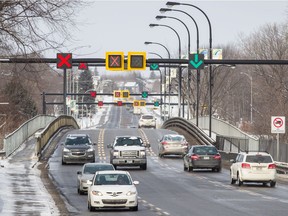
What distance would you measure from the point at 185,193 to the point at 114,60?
14685mm

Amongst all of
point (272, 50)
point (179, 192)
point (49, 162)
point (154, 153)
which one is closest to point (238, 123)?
point (272, 50)

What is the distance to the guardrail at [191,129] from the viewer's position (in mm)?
70613

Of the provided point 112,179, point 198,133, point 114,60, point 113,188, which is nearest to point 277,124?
point 114,60

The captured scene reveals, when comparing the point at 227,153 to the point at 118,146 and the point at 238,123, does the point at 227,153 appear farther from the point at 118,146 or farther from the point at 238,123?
the point at 238,123

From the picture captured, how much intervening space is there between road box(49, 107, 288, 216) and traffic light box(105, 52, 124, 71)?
603cm

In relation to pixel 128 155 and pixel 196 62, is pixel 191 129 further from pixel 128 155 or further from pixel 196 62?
pixel 196 62

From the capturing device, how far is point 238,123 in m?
170

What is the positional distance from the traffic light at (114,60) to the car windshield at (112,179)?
20566 millimetres

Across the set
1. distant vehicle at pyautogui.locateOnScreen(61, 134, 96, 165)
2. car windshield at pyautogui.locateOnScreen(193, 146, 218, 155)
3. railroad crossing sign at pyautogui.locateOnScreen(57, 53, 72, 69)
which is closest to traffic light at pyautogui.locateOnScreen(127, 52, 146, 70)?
railroad crossing sign at pyautogui.locateOnScreen(57, 53, 72, 69)

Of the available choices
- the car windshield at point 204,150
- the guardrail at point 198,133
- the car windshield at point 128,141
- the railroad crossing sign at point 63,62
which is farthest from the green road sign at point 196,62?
the railroad crossing sign at point 63,62

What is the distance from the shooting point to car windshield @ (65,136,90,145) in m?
57.4

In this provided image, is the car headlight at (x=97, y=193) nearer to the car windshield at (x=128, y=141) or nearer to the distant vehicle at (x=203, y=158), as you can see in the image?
the distant vehicle at (x=203, y=158)

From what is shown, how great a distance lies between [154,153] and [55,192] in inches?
1277

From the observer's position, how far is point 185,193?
38.2m
